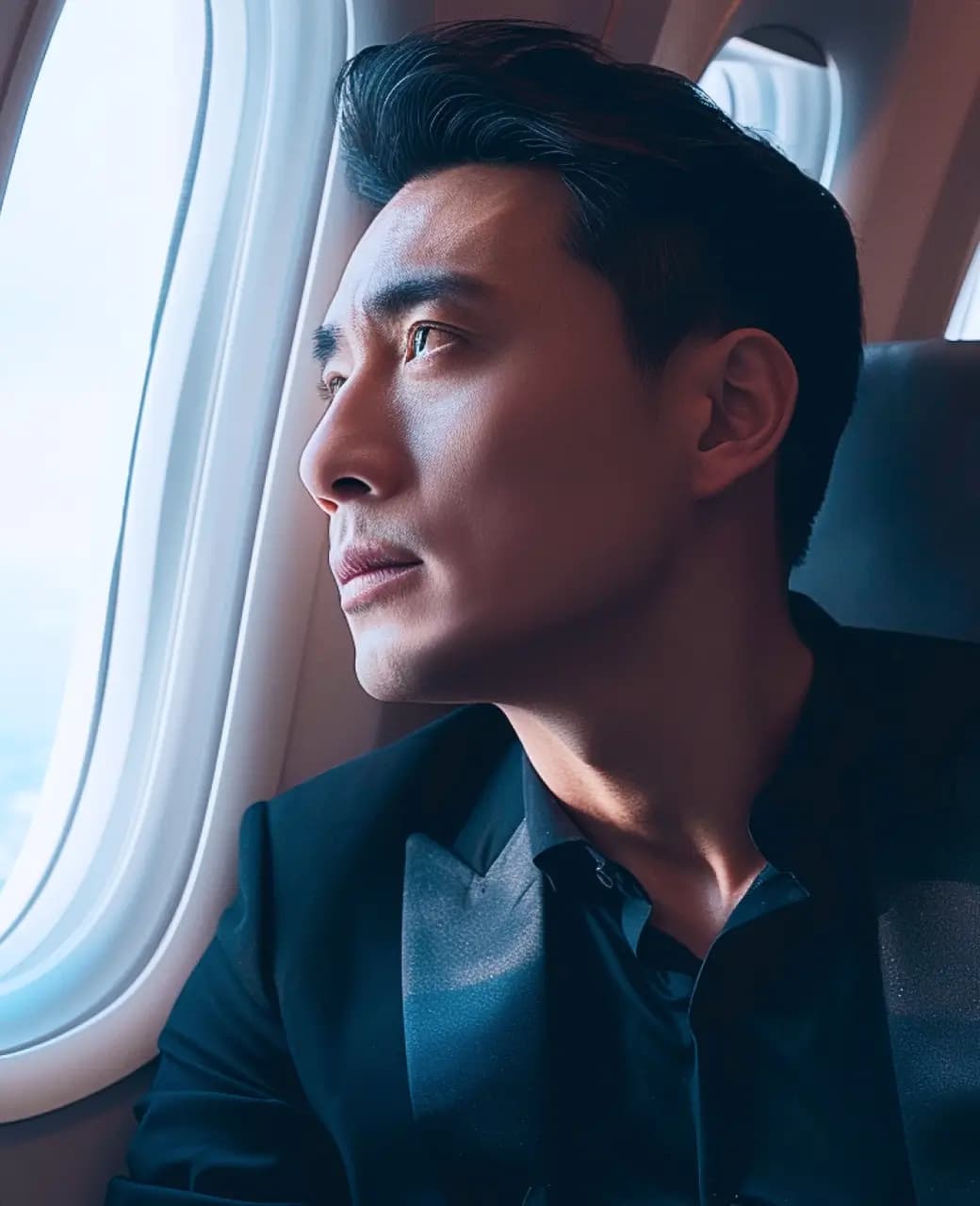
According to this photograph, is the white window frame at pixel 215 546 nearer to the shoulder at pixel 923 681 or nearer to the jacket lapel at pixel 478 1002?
the jacket lapel at pixel 478 1002

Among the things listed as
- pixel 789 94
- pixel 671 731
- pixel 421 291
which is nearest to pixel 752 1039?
pixel 671 731

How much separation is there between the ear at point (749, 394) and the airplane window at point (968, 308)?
0.88 metres

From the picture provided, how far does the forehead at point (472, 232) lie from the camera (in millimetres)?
972

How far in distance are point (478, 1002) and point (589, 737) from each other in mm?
231

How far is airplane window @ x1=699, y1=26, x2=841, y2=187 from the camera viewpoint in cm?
169

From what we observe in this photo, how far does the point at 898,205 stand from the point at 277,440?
100 centimetres

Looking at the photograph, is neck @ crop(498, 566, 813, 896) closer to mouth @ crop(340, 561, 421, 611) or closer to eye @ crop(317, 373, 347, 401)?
mouth @ crop(340, 561, 421, 611)

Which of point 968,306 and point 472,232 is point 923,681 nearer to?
point 472,232

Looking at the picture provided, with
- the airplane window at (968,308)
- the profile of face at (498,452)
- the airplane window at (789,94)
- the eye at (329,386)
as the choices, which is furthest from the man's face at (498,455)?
the airplane window at (968,308)

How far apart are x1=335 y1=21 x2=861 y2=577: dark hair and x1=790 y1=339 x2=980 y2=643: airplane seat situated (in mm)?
95

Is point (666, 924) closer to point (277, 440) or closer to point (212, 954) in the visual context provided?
point (212, 954)

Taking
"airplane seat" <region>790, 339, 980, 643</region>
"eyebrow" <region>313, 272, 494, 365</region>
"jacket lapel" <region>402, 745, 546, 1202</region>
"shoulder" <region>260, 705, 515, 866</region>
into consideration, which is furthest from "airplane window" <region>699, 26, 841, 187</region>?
"jacket lapel" <region>402, 745, 546, 1202</region>

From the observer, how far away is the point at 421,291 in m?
0.98

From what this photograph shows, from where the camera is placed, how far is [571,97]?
1.02 metres
